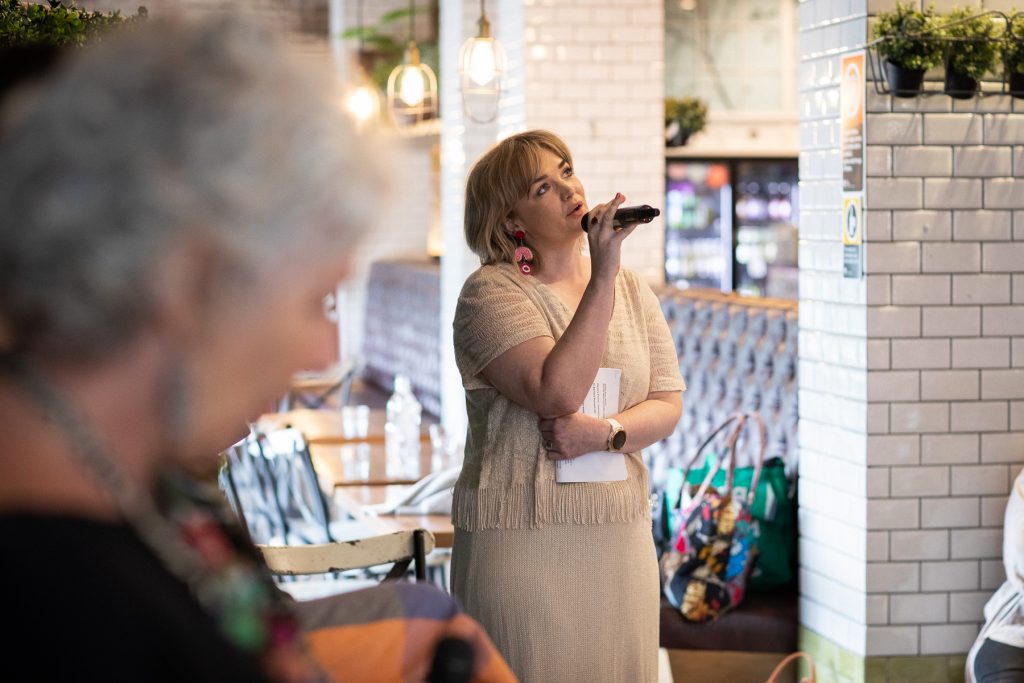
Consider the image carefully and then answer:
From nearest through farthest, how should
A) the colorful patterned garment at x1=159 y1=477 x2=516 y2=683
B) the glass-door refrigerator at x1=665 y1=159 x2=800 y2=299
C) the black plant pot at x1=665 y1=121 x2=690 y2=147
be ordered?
the colorful patterned garment at x1=159 y1=477 x2=516 y2=683 → the black plant pot at x1=665 y1=121 x2=690 y2=147 → the glass-door refrigerator at x1=665 y1=159 x2=800 y2=299

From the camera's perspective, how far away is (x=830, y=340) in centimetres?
430

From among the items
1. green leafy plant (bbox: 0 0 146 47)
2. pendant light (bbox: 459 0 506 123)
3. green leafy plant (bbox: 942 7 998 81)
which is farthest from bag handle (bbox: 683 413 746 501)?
green leafy plant (bbox: 0 0 146 47)

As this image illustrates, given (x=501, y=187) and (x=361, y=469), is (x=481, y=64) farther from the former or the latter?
(x=501, y=187)

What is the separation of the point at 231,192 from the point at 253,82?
0.25 feet

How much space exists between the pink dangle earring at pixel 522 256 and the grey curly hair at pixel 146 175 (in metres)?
1.99

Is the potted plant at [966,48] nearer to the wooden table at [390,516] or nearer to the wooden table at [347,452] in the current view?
the wooden table at [390,516]

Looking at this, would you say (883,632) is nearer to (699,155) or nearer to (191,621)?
(191,621)

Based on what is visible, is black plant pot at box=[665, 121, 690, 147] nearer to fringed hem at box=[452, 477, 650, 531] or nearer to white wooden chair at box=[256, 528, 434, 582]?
white wooden chair at box=[256, 528, 434, 582]

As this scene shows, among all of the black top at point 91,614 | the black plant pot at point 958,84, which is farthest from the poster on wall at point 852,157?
the black top at point 91,614

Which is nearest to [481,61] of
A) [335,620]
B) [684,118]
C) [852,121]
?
[852,121]

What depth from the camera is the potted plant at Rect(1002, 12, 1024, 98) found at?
400 cm

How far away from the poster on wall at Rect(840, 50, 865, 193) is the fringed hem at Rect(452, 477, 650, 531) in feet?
6.01

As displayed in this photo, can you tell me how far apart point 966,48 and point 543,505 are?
7.34 ft

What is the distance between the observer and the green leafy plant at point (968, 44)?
395 cm
